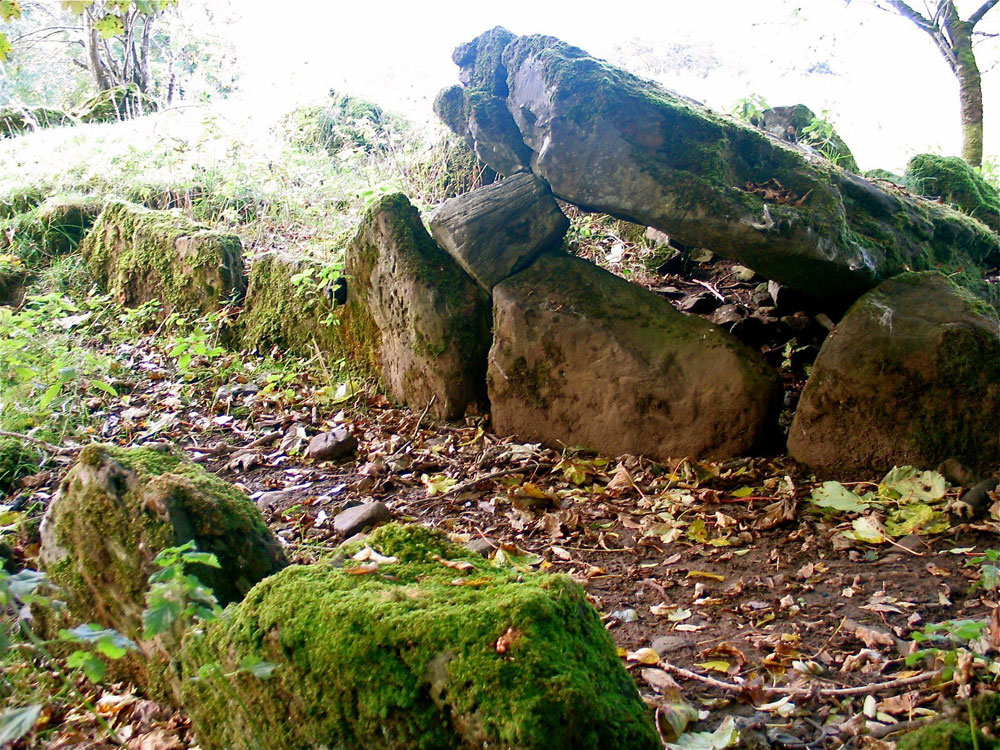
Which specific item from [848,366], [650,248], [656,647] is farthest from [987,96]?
[656,647]

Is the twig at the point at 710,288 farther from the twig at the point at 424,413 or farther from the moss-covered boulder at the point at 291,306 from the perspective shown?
the moss-covered boulder at the point at 291,306

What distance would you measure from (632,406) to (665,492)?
22.4 inches

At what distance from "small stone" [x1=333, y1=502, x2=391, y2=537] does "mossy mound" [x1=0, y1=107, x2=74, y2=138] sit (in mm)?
10801

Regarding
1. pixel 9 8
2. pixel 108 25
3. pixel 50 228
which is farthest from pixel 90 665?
pixel 50 228

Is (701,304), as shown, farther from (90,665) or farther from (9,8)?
(90,665)

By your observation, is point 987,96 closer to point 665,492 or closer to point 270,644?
point 665,492

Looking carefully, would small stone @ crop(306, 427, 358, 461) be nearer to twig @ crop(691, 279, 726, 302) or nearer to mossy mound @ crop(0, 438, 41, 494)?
mossy mound @ crop(0, 438, 41, 494)

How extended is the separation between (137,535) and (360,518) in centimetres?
140

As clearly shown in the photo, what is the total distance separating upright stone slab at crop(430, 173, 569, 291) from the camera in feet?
15.4

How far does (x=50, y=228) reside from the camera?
26.6ft

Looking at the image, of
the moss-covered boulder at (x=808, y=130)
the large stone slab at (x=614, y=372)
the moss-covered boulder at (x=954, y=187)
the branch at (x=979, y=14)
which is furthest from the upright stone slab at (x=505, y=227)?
the branch at (x=979, y=14)

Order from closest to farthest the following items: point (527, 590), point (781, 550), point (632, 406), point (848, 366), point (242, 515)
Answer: point (527, 590), point (242, 515), point (781, 550), point (848, 366), point (632, 406)

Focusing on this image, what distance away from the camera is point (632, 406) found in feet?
13.9

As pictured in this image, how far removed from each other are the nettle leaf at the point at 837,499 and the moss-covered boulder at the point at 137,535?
232 centimetres
